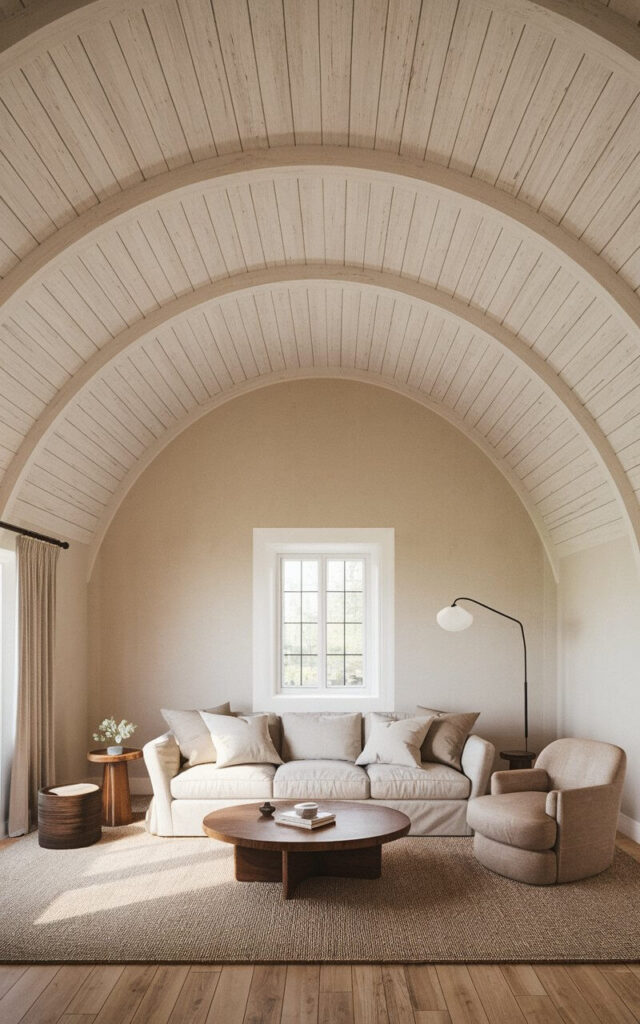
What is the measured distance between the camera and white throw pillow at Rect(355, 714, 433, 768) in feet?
20.7

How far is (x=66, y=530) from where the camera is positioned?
6.95m

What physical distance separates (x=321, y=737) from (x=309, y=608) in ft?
4.47

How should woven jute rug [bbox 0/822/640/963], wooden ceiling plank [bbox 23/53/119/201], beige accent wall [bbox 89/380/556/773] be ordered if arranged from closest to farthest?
wooden ceiling plank [bbox 23/53/119/201], woven jute rug [bbox 0/822/640/963], beige accent wall [bbox 89/380/556/773]

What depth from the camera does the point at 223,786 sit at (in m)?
6.07

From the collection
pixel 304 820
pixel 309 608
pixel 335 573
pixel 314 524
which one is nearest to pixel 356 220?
pixel 314 524

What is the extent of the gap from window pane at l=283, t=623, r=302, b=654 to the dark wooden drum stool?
237 centimetres

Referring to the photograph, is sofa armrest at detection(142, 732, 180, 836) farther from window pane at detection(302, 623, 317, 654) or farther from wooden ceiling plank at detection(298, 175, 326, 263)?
wooden ceiling plank at detection(298, 175, 326, 263)

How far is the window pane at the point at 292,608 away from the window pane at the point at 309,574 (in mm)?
143

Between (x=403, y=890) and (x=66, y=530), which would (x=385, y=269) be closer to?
(x=66, y=530)

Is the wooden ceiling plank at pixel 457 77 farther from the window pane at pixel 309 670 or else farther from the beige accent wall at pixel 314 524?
the window pane at pixel 309 670

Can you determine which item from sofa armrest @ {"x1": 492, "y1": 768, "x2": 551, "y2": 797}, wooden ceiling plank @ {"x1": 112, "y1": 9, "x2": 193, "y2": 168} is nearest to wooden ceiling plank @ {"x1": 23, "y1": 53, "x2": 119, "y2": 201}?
wooden ceiling plank @ {"x1": 112, "y1": 9, "x2": 193, "y2": 168}

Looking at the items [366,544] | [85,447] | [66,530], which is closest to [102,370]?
[85,447]

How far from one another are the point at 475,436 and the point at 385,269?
7.58ft

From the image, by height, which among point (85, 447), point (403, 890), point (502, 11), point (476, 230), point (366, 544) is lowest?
point (403, 890)
